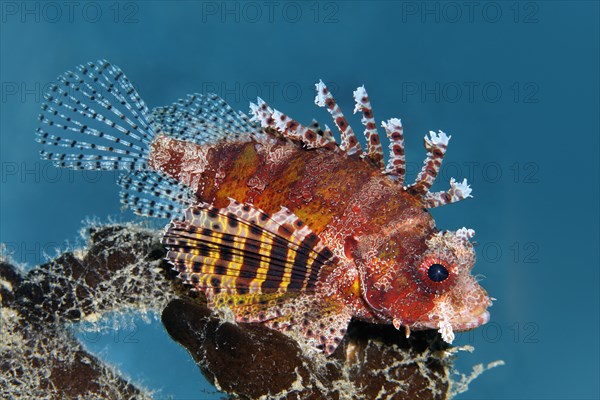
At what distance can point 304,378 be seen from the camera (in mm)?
4449

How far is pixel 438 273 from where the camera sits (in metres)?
4.49

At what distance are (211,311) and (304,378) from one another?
1118mm

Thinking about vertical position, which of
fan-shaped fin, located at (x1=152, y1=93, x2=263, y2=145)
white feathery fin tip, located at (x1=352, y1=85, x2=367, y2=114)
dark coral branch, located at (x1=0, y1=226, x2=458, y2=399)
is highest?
fan-shaped fin, located at (x1=152, y1=93, x2=263, y2=145)

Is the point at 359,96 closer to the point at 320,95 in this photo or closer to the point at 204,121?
the point at 320,95

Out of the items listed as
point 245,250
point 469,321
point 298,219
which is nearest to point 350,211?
point 298,219

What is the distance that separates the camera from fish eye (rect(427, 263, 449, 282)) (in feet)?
14.7

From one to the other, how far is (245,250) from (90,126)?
2.82 meters

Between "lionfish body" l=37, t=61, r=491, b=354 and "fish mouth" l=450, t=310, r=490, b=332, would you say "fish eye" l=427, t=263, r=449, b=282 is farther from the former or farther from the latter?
"fish mouth" l=450, t=310, r=490, b=332

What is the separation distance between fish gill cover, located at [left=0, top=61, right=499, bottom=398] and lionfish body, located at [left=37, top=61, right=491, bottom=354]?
1cm

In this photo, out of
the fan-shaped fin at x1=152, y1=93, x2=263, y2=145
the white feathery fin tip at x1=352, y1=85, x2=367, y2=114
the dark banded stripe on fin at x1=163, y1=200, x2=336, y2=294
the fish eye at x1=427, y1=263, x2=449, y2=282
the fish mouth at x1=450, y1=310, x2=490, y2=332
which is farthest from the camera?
the fan-shaped fin at x1=152, y1=93, x2=263, y2=145

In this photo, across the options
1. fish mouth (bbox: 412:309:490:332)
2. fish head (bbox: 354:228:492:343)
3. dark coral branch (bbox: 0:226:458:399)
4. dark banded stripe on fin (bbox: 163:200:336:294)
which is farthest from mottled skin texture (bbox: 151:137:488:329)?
dark coral branch (bbox: 0:226:458:399)

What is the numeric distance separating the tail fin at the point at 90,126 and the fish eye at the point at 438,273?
362cm

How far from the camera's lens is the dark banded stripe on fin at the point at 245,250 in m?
4.59

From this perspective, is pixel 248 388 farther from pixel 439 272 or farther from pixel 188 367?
pixel 188 367
